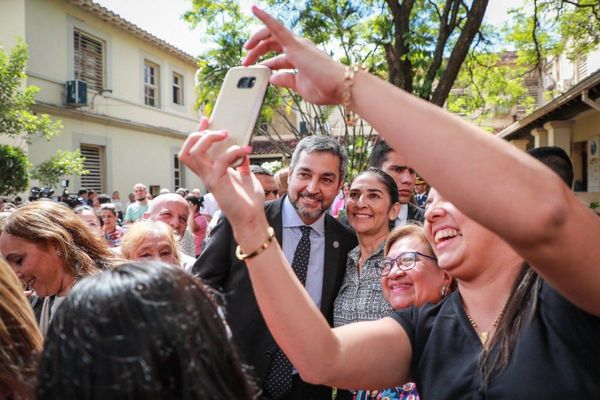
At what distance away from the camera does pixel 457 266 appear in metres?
1.48

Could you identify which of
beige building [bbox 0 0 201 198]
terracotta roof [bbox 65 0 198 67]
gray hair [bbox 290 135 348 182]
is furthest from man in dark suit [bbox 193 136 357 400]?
terracotta roof [bbox 65 0 198 67]

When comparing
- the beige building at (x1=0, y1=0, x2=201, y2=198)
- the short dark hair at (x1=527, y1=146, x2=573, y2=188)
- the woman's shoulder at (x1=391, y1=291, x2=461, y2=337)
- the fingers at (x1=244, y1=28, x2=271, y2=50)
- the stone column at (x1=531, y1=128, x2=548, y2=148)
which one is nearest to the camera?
the fingers at (x1=244, y1=28, x2=271, y2=50)

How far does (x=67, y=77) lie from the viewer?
14.3 metres

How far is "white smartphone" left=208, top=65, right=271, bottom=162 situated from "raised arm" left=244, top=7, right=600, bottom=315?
0.33 metres

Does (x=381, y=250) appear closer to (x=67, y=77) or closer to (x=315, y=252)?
(x=315, y=252)

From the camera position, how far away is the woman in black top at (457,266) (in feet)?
2.93

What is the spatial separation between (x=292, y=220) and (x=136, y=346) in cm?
209

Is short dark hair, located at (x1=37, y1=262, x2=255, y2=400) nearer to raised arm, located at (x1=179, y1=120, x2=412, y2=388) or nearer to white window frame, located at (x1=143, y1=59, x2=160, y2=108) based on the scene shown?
raised arm, located at (x1=179, y1=120, x2=412, y2=388)

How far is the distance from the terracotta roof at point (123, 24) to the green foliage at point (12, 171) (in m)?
5.72

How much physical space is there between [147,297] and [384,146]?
3.56m

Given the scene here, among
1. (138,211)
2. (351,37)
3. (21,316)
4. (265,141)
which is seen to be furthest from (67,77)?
(21,316)

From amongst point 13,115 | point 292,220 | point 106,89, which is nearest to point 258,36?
point 292,220

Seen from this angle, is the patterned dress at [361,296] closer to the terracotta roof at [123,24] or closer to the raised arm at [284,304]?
the raised arm at [284,304]

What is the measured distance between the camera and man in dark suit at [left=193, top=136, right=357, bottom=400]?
2.64 m
